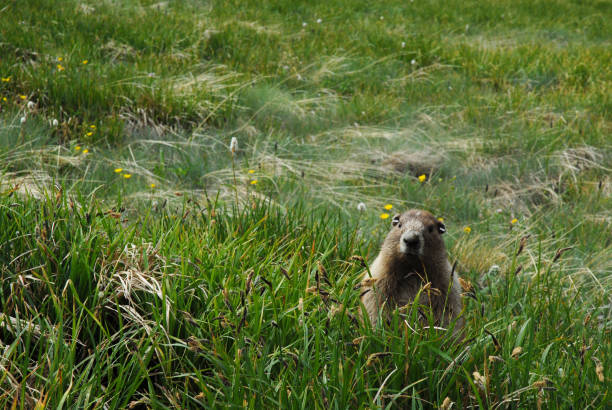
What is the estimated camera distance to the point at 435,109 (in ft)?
24.5

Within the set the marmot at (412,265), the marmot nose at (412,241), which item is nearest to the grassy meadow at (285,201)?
the marmot at (412,265)

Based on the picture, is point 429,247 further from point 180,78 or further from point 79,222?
point 180,78

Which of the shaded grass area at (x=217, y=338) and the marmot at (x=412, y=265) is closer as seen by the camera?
the shaded grass area at (x=217, y=338)

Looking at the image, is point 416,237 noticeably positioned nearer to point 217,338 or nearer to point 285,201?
point 217,338

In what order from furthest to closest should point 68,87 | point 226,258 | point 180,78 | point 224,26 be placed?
point 224,26, point 180,78, point 68,87, point 226,258

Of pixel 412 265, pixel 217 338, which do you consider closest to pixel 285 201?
pixel 412 265

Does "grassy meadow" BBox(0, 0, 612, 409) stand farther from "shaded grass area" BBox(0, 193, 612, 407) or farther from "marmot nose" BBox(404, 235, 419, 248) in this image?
"marmot nose" BBox(404, 235, 419, 248)

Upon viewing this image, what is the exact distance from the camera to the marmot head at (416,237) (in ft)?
10.2

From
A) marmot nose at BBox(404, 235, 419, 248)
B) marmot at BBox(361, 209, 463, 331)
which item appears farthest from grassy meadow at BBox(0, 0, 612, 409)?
marmot nose at BBox(404, 235, 419, 248)

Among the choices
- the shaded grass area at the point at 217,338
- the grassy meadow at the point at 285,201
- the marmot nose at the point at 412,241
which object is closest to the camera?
the shaded grass area at the point at 217,338

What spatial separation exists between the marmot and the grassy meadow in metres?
0.15

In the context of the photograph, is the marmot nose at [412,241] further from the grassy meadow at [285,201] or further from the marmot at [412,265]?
the grassy meadow at [285,201]

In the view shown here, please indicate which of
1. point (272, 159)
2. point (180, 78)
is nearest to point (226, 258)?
point (272, 159)

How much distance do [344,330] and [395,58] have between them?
7914 millimetres
